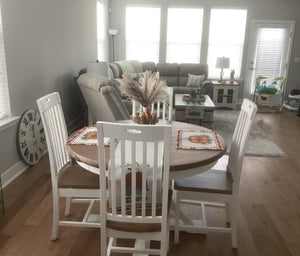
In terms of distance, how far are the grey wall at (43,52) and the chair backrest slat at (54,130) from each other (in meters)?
0.96

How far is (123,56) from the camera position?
7.41 m

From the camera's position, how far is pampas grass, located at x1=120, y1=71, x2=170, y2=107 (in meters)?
1.94

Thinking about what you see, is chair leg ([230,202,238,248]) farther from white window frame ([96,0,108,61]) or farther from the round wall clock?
white window frame ([96,0,108,61])

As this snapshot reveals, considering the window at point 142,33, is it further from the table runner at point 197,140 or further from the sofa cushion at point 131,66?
the table runner at point 197,140

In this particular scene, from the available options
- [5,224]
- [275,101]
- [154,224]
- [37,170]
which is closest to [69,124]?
[37,170]

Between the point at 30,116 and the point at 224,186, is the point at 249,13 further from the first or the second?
the point at 224,186

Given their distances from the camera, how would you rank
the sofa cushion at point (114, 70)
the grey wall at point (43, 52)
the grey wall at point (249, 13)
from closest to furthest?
1. the grey wall at point (43, 52)
2. the sofa cushion at point (114, 70)
3. the grey wall at point (249, 13)

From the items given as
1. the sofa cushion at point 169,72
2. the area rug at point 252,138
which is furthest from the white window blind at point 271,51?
the sofa cushion at point 169,72

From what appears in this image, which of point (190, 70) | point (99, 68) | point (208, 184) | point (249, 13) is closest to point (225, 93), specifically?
point (190, 70)

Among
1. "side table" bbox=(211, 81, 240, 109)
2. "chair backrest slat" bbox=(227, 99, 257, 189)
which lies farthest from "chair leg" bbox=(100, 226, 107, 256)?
"side table" bbox=(211, 81, 240, 109)

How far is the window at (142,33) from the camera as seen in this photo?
23.5 feet

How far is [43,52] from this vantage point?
359 centimetres

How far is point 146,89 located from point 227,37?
5.95m

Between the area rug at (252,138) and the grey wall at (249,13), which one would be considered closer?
the area rug at (252,138)
